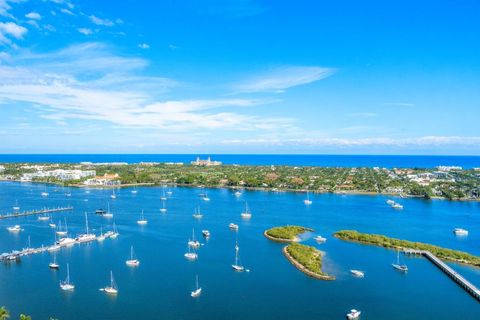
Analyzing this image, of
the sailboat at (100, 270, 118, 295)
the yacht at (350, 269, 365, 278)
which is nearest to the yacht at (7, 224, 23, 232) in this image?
the sailboat at (100, 270, 118, 295)

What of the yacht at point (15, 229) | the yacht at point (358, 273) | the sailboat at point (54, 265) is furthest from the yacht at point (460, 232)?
the yacht at point (15, 229)

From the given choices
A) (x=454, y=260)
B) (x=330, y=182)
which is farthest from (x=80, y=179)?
(x=454, y=260)

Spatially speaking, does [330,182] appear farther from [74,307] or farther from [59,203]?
[74,307]

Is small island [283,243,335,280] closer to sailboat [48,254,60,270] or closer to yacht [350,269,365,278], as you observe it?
yacht [350,269,365,278]

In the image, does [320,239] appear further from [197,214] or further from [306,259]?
[197,214]

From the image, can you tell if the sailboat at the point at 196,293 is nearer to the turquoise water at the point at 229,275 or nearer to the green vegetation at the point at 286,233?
the turquoise water at the point at 229,275

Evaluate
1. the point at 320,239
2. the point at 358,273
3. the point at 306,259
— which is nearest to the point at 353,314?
the point at 358,273
